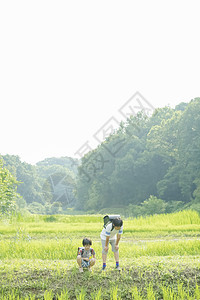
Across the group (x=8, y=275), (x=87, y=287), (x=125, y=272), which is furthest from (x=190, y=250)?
(x=8, y=275)

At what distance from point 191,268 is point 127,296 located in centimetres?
155

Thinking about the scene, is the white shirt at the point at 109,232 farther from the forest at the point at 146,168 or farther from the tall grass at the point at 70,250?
the forest at the point at 146,168

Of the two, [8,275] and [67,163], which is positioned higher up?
[67,163]

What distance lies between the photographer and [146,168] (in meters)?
46.6

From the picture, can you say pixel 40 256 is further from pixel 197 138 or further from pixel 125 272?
pixel 197 138

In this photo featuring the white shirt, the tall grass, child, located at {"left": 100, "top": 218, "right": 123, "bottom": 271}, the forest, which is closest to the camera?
child, located at {"left": 100, "top": 218, "right": 123, "bottom": 271}

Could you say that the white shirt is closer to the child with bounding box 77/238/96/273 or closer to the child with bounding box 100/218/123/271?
Result: the child with bounding box 100/218/123/271

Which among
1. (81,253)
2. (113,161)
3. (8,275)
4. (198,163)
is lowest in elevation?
(198,163)

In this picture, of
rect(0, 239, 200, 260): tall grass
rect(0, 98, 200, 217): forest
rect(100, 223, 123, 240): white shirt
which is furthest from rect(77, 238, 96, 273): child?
rect(0, 98, 200, 217): forest

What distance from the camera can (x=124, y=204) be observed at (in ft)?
164

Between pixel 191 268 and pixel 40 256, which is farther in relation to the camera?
pixel 40 256

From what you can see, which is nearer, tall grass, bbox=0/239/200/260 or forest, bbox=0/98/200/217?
tall grass, bbox=0/239/200/260

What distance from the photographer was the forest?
34969 millimetres

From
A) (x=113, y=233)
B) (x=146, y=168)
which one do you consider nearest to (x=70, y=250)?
(x=113, y=233)
